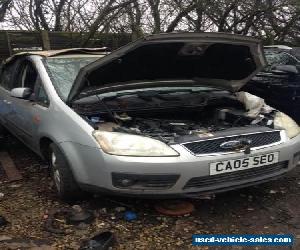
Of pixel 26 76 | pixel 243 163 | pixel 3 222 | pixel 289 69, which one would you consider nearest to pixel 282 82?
pixel 289 69

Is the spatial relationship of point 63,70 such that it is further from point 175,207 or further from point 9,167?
point 175,207

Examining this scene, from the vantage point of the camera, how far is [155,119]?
4.27 metres

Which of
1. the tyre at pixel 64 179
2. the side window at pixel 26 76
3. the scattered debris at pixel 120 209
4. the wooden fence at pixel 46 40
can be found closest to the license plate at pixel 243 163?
the scattered debris at pixel 120 209

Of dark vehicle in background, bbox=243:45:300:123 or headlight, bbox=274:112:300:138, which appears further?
dark vehicle in background, bbox=243:45:300:123

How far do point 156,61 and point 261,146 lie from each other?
1350 mm

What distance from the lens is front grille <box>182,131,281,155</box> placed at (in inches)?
132

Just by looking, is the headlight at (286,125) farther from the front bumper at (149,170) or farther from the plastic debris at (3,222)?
the plastic debris at (3,222)

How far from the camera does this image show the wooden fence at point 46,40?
992cm

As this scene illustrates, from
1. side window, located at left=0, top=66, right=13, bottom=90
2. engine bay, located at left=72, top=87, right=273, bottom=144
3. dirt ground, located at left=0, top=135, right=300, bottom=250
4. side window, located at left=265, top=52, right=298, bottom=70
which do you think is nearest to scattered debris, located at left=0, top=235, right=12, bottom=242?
dirt ground, located at left=0, top=135, right=300, bottom=250

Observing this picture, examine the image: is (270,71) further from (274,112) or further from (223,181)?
(223,181)

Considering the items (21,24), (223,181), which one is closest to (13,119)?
(223,181)

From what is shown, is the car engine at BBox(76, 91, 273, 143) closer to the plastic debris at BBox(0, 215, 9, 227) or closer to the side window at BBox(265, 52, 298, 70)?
the plastic debris at BBox(0, 215, 9, 227)

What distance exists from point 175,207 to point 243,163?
0.70 metres

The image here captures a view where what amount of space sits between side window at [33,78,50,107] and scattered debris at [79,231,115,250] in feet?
5.02
